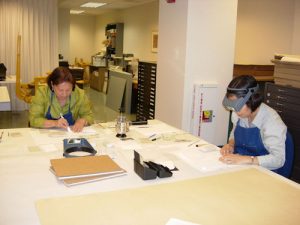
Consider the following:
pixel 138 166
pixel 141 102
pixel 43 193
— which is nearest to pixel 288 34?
pixel 141 102

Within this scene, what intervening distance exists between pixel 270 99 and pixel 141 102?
3397 mm

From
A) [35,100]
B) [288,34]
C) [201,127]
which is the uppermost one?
[288,34]

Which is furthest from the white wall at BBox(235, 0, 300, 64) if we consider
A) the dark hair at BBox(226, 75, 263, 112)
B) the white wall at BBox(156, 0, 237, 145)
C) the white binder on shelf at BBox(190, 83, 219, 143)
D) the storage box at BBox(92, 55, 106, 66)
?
the storage box at BBox(92, 55, 106, 66)

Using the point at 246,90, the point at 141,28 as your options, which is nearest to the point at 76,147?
the point at 246,90

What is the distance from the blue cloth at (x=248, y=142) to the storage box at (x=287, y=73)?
120cm

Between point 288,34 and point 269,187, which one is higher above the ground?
point 288,34

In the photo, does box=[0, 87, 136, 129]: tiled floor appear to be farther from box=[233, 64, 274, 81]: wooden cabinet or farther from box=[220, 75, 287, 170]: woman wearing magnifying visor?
box=[220, 75, 287, 170]: woman wearing magnifying visor

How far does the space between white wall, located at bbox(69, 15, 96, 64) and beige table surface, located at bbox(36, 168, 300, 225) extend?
1244 centimetres

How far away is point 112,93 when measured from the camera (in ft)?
26.3

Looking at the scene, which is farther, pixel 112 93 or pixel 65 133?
pixel 112 93

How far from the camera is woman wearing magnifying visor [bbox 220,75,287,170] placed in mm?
2139

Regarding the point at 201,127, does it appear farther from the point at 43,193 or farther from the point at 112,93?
the point at 112,93

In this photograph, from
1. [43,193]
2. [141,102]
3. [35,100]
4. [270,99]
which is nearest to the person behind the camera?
[43,193]

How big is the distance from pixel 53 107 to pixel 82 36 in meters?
→ 11.2
